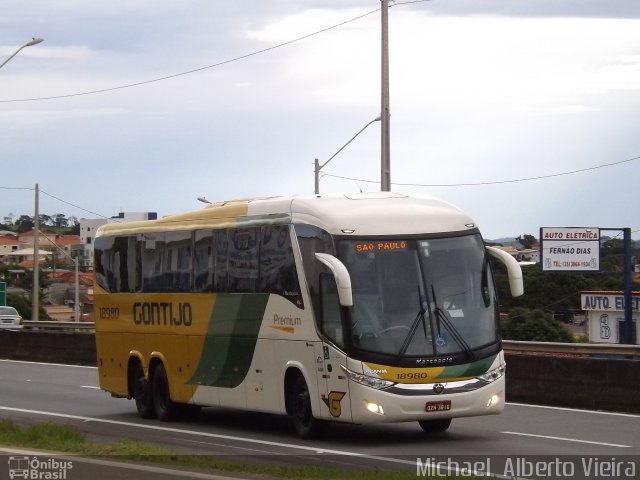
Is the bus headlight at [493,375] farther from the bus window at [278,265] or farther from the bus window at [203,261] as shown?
the bus window at [203,261]

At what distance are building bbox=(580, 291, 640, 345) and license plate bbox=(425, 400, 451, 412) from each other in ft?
161

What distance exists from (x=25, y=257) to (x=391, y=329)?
16186 centimetres

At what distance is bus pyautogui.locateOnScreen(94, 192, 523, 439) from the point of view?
15.0 meters

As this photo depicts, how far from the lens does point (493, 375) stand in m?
15.5

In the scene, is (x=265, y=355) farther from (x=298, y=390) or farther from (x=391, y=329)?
(x=391, y=329)

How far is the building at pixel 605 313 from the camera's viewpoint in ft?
212

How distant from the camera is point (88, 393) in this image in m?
25.1

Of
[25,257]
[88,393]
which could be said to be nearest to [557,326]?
[88,393]

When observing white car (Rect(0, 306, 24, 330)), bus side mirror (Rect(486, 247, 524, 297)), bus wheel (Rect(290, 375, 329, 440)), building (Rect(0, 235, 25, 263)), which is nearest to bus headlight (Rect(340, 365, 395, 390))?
bus wheel (Rect(290, 375, 329, 440))

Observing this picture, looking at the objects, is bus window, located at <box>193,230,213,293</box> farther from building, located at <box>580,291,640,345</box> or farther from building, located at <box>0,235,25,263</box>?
building, located at <box>0,235,25,263</box>

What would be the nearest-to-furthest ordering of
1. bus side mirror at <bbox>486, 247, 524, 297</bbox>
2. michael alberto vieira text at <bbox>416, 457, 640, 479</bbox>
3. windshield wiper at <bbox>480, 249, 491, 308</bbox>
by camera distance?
1. michael alberto vieira text at <bbox>416, 457, 640, 479</bbox>
2. windshield wiper at <bbox>480, 249, 491, 308</bbox>
3. bus side mirror at <bbox>486, 247, 524, 297</bbox>

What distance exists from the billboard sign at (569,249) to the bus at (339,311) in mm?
38896

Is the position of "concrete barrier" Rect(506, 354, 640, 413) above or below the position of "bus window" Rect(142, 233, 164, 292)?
below

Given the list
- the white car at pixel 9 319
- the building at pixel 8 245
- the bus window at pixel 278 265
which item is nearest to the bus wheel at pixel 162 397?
the bus window at pixel 278 265
